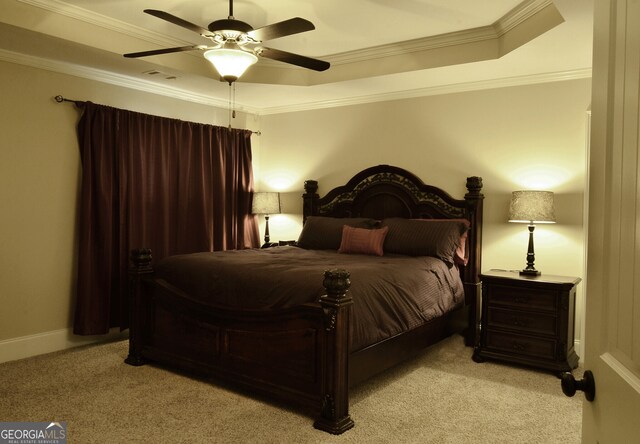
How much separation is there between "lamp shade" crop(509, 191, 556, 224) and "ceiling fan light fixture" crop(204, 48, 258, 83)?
238 centimetres

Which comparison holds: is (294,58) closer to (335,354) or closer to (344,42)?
(344,42)

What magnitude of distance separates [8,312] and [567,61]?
4.74m

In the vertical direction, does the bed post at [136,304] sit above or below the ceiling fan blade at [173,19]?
below

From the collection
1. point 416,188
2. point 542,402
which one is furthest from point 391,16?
point 542,402

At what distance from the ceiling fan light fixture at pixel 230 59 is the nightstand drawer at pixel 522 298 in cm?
251

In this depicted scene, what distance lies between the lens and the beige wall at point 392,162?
4004 millimetres

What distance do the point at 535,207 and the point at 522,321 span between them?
890 millimetres

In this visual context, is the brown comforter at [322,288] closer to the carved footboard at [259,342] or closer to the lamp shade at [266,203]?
the carved footboard at [259,342]

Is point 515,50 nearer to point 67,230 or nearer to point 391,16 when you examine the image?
point 391,16

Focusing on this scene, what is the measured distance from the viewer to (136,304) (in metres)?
3.84

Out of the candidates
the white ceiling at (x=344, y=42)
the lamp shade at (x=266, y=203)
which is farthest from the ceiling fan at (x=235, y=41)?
the lamp shade at (x=266, y=203)

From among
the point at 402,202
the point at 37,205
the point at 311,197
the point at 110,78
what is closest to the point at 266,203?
the point at 311,197

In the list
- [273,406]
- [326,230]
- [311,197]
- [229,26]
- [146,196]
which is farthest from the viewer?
[311,197]

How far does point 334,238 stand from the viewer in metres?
4.89
